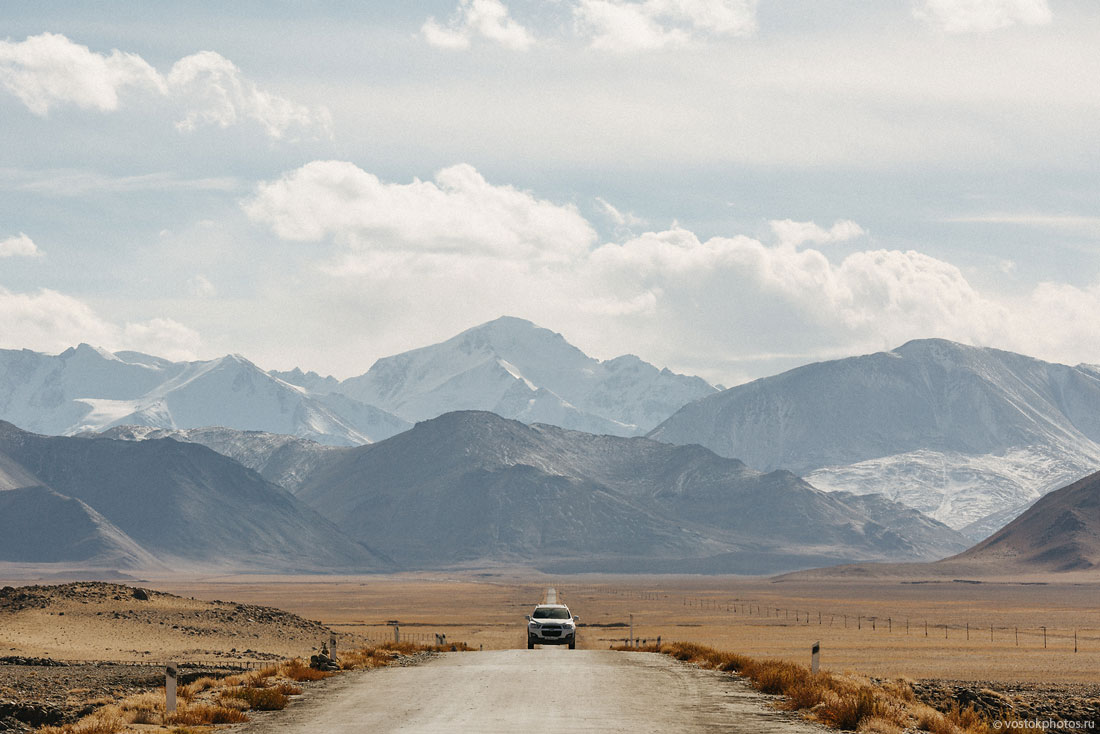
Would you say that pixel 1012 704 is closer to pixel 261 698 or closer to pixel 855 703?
pixel 855 703

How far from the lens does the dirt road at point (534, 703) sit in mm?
24609

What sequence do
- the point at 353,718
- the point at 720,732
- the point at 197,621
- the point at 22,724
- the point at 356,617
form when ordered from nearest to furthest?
the point at 720,732
the point at 353,718
the point at 22,724
the point at 197,621
the point at 356,617

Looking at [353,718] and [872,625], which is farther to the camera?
[872,625]

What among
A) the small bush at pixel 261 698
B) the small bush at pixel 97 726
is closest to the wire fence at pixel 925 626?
the small bush at pixel 261 698

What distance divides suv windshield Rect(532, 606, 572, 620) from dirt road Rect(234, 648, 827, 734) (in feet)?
47.4

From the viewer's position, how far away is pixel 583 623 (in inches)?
4956

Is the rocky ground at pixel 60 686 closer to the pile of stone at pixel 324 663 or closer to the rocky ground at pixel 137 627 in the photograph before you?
the pile of stone at pixel 324 663

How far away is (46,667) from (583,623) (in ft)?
261

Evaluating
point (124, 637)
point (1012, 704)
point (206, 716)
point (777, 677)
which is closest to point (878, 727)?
point (777, 677)

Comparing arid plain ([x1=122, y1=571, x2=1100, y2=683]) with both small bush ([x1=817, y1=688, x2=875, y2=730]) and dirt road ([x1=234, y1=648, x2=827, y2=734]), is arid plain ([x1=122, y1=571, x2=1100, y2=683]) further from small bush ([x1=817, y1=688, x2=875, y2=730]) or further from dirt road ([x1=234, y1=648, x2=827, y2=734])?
small bush ([x1=817, y1=688, x2=875, y2=730])

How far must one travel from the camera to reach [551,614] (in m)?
54.5

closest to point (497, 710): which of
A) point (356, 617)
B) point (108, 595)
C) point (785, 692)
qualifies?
point (785, 692)

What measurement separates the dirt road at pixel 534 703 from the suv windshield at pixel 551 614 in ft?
47.4

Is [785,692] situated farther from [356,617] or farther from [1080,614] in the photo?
[1080,614]
